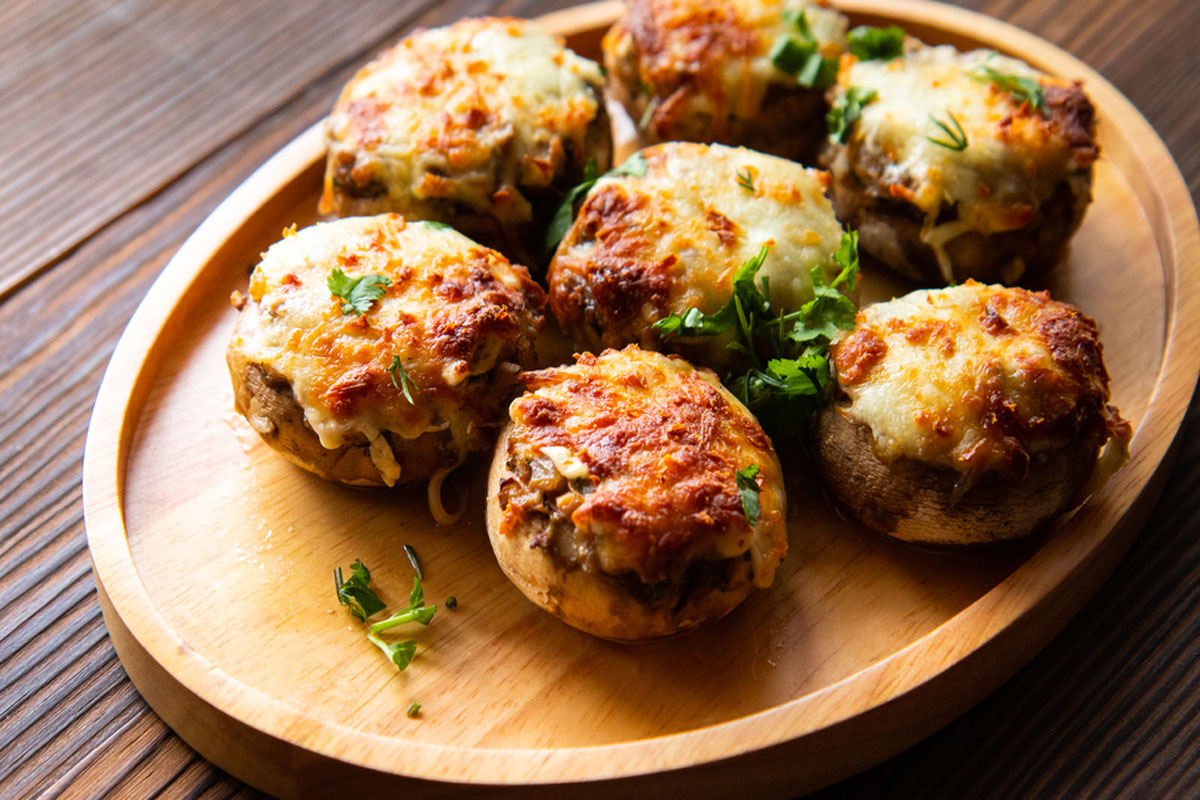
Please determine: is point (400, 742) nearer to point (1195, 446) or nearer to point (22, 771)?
point (22, 771)

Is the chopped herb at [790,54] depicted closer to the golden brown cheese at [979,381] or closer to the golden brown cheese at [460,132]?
the golden brown cheese at [460,132]

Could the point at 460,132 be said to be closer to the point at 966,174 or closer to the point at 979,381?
the point at 966,174

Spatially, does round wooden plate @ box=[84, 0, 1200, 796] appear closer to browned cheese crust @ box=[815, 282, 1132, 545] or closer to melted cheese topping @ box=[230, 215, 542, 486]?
browned cheese crust @ box=[815, 282, 1132, 545]

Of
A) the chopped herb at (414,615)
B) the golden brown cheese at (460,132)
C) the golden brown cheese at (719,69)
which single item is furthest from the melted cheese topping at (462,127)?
the chopped herb at (414,615)

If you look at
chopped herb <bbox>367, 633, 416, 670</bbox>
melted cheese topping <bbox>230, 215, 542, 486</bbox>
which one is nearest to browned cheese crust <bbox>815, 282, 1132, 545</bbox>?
melted cheese topping <bbox>230, 215, 542, 486</bbox>

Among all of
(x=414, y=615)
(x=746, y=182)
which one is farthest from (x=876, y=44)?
(x=414, y=615)

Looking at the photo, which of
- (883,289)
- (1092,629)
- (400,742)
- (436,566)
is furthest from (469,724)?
(883,289)
